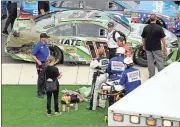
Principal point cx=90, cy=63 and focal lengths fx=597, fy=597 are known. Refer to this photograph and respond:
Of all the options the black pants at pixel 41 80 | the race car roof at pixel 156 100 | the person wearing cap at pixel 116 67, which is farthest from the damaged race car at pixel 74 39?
the race car roof at pixel 156 100

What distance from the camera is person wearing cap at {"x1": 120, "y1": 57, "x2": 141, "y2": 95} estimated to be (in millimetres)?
10750

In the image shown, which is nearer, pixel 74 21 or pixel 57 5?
pixel 74 21

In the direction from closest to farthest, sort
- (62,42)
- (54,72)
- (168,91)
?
(168,91) → (54,72) → (62,42)

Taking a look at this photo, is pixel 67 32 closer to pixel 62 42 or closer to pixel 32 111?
pixel 62 42

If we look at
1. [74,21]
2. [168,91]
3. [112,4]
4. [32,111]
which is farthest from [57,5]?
[168,91]

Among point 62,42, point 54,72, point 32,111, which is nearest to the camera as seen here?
point 54,72

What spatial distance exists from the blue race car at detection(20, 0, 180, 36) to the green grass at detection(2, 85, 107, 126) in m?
6.42

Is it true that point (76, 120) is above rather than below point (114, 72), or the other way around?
below

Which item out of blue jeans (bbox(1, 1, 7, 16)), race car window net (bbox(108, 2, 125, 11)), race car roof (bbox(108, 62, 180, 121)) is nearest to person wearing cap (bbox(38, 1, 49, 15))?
race car window net (bbox(108, 2, 125, 11))

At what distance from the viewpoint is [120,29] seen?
15.8 m

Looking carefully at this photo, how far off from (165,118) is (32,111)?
4778 millimetres

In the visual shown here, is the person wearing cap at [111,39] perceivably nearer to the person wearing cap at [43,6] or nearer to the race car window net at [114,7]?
the race car window net at [114,7]

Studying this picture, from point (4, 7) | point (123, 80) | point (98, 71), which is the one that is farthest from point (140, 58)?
point (4, 7)

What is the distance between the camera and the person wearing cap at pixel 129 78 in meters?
10.8
